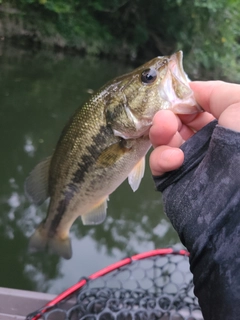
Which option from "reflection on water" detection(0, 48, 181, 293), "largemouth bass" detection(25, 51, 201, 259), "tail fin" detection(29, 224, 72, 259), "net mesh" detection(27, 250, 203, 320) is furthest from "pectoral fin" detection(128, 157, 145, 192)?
"reflection on water" detection(0, 48, 181, 293)

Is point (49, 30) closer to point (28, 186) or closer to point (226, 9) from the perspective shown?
point (226, 9)

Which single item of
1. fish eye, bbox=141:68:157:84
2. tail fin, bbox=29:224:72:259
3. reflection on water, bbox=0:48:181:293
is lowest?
reflection on water, bbox=0:48:181:293

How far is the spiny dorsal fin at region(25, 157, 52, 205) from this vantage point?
7.30 feet

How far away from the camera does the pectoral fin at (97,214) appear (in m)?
2.25

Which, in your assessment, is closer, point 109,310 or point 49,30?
point 109,310

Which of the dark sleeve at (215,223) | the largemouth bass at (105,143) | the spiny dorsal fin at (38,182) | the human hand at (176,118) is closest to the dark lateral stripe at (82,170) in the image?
the largemouth bass at (105,143)

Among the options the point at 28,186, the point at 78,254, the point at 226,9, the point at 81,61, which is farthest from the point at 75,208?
the point at 226,9

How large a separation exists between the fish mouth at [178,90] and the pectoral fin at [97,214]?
36.5 inches

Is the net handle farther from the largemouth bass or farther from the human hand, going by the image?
the human hand

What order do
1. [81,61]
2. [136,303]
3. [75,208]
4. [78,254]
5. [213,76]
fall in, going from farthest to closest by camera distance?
[213,76]
[81,61]
[78,254]
[75,208]
[136,303]

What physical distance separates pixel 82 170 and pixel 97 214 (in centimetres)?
40

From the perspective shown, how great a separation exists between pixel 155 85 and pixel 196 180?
52cm

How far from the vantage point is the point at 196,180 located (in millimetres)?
1249

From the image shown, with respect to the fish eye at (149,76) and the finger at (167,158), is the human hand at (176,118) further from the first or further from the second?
the fish eye at (149,76)
